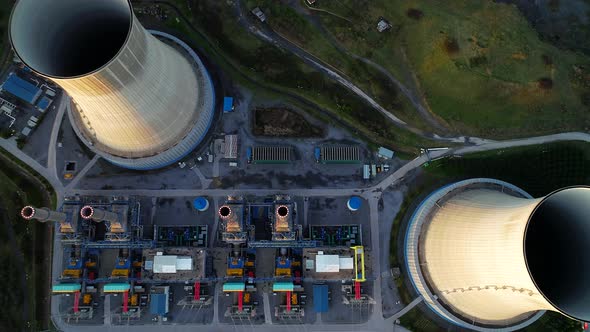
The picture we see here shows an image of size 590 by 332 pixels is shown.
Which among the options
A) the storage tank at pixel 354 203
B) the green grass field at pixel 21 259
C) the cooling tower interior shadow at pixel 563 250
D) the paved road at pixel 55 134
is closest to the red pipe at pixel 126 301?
the green grass field at pixel 21 259

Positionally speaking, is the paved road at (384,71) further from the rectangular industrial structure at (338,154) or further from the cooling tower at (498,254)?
the rectangular industrial structure at (338,154)

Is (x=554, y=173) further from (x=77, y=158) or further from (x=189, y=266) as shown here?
(x=77, y=158)

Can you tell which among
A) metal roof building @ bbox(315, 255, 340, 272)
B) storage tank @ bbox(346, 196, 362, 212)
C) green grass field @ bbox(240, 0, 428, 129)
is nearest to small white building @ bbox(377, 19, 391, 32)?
green grass field @ bbox(240, 0, 428, 129)

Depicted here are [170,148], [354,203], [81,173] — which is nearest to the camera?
[170,148]

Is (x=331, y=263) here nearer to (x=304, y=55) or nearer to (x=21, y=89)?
(x=304, y=55)

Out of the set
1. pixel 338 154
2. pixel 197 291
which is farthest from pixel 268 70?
pixel 197 291

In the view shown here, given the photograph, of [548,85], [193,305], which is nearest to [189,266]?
[193,305]
